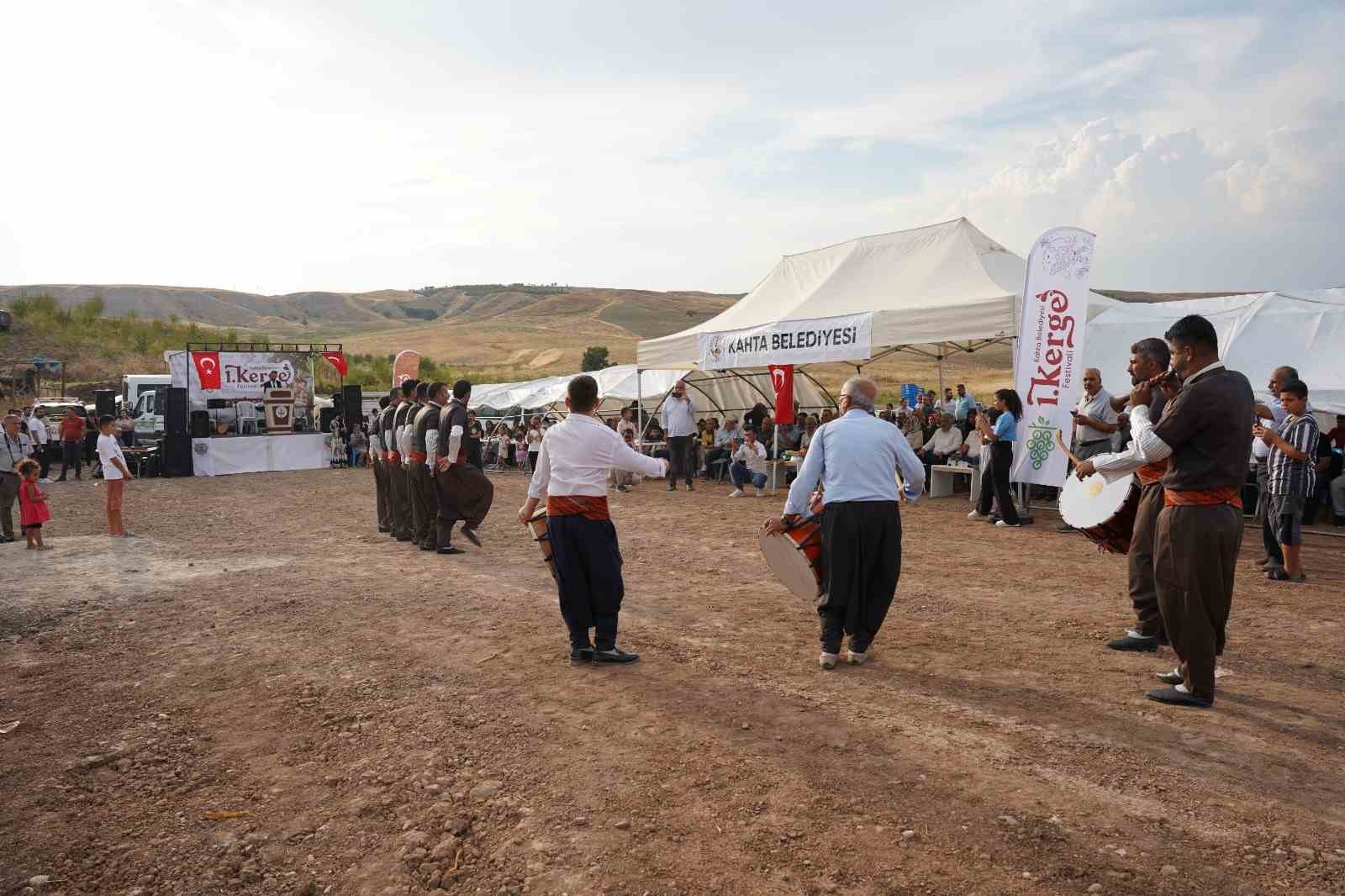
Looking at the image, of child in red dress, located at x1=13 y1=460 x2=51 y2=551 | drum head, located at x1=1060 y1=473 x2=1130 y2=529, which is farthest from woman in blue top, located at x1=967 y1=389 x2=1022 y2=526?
child in red dress, located at x1=13 y1=460 x2=51 y2=551

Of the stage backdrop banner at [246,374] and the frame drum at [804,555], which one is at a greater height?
the stage backdrop banner at [246,374]

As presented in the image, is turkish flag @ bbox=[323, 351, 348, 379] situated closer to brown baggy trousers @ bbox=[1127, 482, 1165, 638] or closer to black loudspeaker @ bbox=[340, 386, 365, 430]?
black loudspeaker @ bbox=[340, 386, 365, 430]

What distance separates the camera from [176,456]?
24188mm

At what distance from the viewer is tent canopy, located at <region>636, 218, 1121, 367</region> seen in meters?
13.5

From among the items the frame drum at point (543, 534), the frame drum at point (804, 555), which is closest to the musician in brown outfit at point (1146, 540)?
the frame drum at point (804, 555)

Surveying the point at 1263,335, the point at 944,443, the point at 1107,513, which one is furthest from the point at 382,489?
the point at 1263,335

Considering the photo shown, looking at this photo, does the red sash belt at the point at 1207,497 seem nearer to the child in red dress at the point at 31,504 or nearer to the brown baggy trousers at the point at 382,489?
the brown baggy trousers at the point at 382,489

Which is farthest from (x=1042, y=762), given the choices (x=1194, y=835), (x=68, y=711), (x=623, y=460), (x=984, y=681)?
(x=68, y=711)

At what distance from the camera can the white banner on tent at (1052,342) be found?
11234mm

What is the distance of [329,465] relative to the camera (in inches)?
1050

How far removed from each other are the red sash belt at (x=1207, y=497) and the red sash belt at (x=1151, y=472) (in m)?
0.98

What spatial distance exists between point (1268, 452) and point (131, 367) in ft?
164

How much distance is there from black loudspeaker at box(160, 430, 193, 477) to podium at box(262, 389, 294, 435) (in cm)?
218

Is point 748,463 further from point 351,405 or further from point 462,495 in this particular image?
point 351,405
